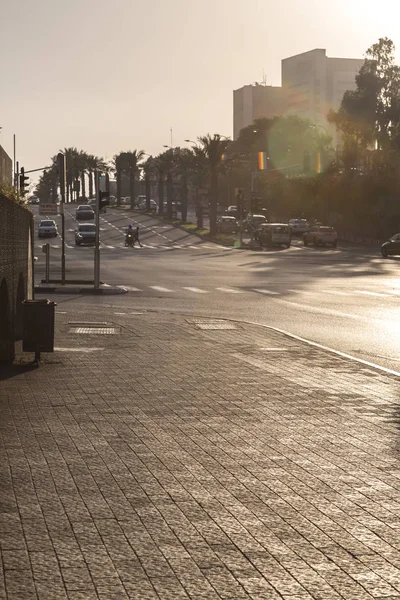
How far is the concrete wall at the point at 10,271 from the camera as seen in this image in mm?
15156

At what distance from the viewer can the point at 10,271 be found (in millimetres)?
16031

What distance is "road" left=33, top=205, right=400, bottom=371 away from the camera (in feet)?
71.0

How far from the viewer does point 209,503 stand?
7.50 m

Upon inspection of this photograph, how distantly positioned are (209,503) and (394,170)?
92.4m

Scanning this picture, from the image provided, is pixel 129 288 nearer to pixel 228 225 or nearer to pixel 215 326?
pixel 215 326

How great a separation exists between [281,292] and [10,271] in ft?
61.6

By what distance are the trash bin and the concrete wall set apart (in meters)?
0.20

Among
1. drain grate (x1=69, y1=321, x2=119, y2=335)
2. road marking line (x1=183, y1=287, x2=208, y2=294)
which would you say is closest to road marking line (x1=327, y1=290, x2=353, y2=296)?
road marking line (x1=183, y1=287, x2=208, y2=294)

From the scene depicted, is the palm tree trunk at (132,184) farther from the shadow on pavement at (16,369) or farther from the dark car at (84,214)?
the shadow on pavement at (16,369)

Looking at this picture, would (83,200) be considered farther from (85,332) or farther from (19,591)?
(19,591)

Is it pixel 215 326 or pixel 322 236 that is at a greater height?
pixel 322 236

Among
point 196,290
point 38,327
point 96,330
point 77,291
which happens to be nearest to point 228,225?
point 196,290

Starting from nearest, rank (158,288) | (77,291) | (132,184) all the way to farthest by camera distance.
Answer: (77,291) → (158,288) → (132,184)

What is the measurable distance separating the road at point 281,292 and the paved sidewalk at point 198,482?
168 inches
